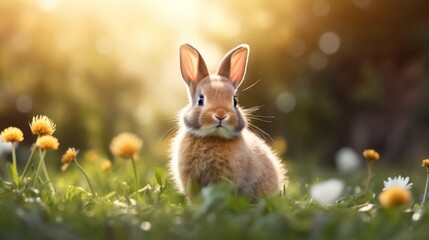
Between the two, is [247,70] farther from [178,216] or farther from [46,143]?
[178,216]

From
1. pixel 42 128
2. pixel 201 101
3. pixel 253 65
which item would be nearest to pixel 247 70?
pixel 253 65

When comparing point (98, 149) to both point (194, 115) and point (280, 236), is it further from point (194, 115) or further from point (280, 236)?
point (280, 236)

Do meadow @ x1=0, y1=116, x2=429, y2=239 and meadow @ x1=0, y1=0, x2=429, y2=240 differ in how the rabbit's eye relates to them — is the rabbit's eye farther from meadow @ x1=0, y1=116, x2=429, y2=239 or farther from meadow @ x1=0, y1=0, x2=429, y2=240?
meadow @ x1=0, y1=0, x2=429, y2=240

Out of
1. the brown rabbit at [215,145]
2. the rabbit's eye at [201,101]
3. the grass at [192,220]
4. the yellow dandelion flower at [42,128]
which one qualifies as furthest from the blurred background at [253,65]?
the grass at [192,220]

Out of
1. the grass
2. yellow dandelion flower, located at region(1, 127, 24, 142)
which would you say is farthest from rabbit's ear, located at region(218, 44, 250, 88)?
yellow dandelion flower, located at region(1, 127, 24, 142)

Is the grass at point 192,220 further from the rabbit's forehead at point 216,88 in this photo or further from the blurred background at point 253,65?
the blurred background at point 253,65
